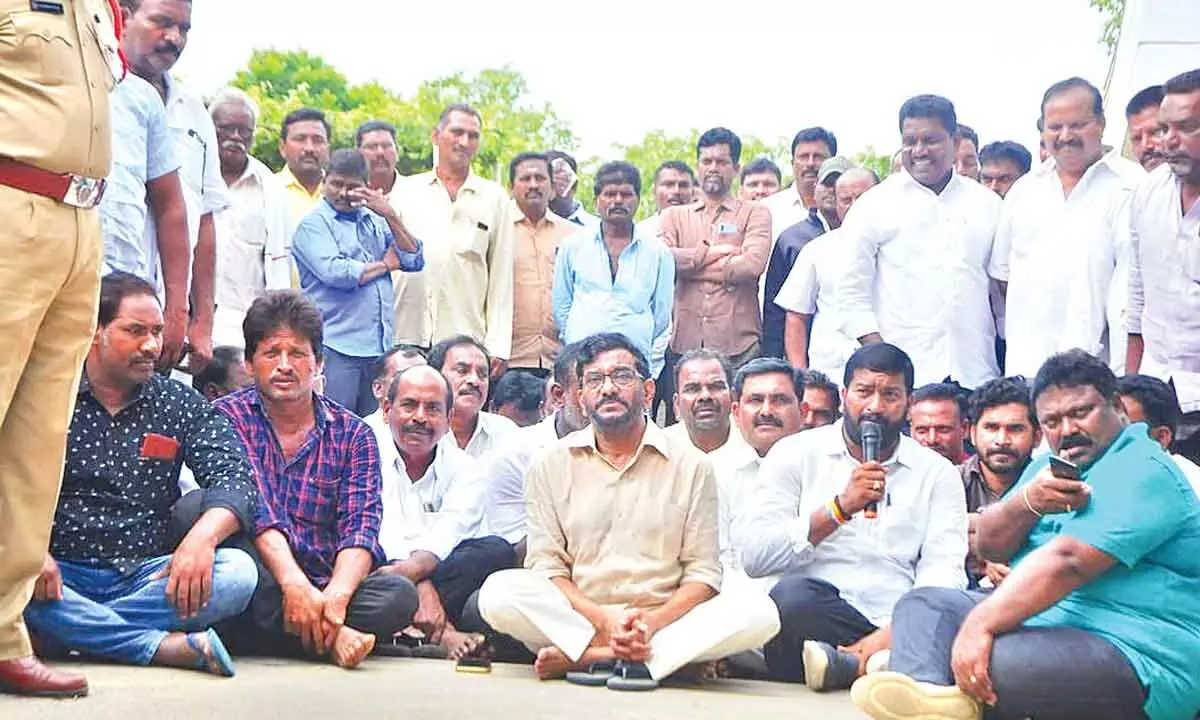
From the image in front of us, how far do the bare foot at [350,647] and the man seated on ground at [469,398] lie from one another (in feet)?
5.66

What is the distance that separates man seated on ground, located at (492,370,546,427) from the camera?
812 centimetres

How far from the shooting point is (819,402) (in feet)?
22.7

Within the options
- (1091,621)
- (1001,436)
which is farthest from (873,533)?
(1091,621)

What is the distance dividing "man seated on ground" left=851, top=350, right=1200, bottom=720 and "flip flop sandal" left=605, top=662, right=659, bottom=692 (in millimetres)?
923

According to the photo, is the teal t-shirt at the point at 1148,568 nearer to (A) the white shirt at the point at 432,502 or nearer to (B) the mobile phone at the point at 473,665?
(B) the mobile phone at the point at 473,665

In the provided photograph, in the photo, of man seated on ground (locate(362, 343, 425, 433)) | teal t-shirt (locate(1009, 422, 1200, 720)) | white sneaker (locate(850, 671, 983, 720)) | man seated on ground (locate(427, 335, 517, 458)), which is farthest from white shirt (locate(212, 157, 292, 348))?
teal t-shirt (locate(1009, 422, 1200, 720))

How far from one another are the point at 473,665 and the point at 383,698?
0.88m

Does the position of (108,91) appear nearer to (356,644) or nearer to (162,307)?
(162,307)

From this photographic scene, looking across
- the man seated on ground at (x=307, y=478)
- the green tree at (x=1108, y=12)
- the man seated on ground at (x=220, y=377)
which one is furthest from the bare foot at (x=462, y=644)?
the green tree at (x=1108, y=12)

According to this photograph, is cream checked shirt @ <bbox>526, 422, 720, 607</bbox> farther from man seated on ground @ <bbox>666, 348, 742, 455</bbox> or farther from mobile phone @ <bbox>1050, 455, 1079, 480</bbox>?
mobile phone @ <bbox>1050, 455, 1079, 480</bbox>

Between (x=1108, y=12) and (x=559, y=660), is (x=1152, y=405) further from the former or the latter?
(x=1108, y=12)

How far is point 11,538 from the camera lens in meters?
3.97

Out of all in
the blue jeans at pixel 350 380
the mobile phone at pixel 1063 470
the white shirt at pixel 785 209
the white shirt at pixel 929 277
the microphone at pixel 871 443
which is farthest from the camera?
the white shirt at pixel 785 209

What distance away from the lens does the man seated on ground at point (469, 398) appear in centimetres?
693
